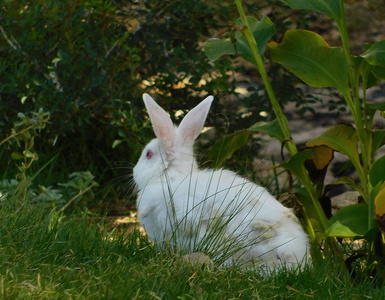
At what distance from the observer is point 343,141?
347cm

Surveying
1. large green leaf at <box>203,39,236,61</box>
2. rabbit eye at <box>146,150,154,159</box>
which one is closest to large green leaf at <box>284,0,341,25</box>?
large green leaf at <box>203,39,236,61</box>

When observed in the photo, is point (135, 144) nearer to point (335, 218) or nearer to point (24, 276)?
point (335, 218)

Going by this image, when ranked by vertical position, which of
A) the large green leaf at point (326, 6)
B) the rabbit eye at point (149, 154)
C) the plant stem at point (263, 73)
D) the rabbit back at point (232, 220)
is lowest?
the rabbit back at point (232, 220)

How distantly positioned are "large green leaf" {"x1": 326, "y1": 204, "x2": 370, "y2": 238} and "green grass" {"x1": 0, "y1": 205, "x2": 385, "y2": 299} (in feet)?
0.64

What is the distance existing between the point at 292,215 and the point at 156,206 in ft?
2.38

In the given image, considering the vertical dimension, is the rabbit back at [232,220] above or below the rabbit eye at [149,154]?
below

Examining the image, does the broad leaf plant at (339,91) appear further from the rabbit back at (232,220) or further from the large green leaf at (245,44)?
the rabbit back at (232,220)

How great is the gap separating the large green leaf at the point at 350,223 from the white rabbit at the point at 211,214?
0.63 feet

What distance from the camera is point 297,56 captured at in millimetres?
3459

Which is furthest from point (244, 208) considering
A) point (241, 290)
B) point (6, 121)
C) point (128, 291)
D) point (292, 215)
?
point (6, 121)

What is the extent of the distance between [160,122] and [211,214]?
69 cm

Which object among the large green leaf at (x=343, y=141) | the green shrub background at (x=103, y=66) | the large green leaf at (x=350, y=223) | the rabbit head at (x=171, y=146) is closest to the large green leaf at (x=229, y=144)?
the rabbit head at (x=171, y=146)

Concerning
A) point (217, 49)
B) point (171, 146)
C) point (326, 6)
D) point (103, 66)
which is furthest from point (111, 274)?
point (103, 66)

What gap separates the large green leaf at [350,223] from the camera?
312cm
